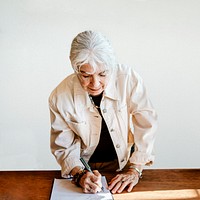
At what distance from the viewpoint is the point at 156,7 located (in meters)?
2.82

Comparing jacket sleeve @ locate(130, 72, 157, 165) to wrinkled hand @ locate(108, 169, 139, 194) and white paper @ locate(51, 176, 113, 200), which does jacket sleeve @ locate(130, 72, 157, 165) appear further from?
white paper @ locate(51, 176, 113, 200)

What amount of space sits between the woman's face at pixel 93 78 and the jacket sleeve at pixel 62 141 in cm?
21

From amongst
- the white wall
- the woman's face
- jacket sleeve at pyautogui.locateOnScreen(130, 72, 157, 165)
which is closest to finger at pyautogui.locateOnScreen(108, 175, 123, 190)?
jacket sleeve at pyautogui.locateOnScreen(130, 72, 157, 165)

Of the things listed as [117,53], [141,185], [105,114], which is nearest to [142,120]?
[105,114]

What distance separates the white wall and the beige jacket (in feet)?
4.61

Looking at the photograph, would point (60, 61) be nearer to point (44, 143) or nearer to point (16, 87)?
point (16, 87)

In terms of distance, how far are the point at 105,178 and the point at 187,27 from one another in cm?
189

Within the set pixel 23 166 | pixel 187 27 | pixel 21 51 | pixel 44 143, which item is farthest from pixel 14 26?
pixel 187 27

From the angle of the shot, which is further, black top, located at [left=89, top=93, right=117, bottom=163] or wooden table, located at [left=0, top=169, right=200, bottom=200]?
black top, located at [left=89, top=93, right=117, bottom=163]

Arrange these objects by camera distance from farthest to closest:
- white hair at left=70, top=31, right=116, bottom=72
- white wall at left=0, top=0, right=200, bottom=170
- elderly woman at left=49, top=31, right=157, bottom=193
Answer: white wall at left=0, top=0, right=200, bottom=170 < elderly woman at left=49, top=31, right=157, bottom=193 < white hair at left=70, top=31, right=116, bottom=72

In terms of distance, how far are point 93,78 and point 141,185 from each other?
1.71 feet

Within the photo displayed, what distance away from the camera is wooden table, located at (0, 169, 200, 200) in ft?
4.34

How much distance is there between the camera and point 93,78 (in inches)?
54.0

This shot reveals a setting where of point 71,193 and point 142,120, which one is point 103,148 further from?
point 71,193
